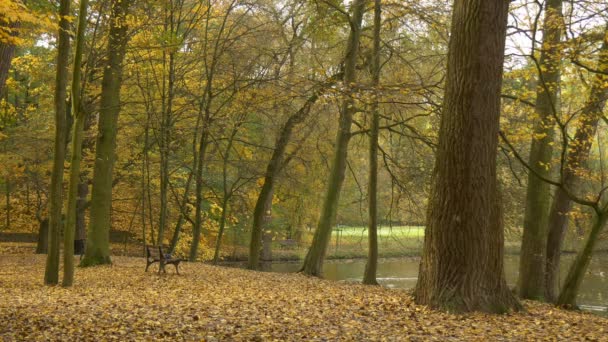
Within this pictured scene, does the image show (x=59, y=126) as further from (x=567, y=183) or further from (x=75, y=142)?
(x=567, y=183)

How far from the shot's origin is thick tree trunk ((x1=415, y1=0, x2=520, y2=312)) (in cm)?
815

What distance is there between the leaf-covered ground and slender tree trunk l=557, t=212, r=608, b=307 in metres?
2.46

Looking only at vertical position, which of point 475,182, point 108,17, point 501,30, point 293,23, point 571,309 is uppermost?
point 293,23

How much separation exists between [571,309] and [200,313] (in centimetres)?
713

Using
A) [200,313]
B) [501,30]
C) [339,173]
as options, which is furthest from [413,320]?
[339,173]

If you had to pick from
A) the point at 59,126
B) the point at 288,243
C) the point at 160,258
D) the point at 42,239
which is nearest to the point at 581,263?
the point at 160,258

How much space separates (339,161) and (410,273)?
40.9ft

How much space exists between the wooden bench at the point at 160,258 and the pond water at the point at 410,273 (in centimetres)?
1011

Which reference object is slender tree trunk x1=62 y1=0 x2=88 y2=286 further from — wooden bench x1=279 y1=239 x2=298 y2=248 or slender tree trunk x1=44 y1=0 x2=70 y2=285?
wooden bench x1=279 y1=239 x2=298 y2=248

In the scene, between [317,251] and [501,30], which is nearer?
[501,30]

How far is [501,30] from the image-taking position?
8.24 meters

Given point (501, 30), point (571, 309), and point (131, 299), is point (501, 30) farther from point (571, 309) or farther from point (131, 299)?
point (131, 299)

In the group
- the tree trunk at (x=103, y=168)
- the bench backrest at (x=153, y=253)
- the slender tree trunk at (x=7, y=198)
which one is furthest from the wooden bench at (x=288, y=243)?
the bench backrest at (x=153, y=253)

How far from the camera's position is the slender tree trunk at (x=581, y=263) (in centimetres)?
1059
